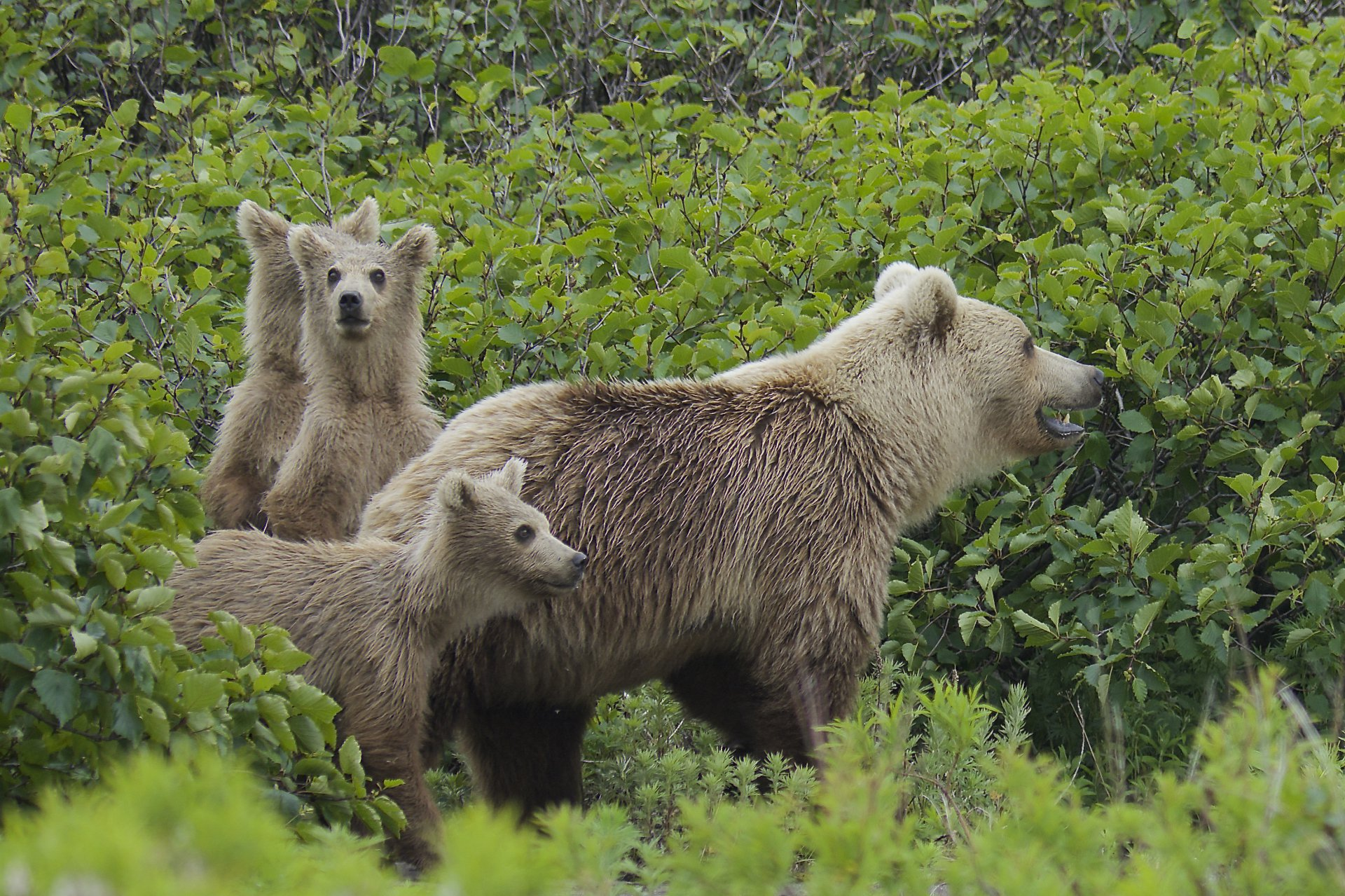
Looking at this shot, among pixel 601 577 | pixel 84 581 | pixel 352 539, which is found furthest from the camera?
pixel 352 539

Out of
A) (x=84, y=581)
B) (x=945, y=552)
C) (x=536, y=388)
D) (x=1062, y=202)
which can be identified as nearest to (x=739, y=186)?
(x=1062, y=202)

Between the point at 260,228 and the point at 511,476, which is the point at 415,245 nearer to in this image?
the point at 260,228

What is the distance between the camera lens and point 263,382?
18.3ft

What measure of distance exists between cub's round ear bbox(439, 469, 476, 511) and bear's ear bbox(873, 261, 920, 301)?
189 centimetres

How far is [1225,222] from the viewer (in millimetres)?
5965

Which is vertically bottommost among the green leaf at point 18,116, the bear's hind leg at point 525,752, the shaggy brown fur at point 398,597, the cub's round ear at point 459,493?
the bear's hind leg at point 525,752

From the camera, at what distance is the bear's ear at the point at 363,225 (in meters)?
5.66

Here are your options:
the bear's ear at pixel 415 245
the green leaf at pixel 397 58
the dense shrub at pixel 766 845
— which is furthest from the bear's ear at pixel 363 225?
the green leaf at pixel 397 58

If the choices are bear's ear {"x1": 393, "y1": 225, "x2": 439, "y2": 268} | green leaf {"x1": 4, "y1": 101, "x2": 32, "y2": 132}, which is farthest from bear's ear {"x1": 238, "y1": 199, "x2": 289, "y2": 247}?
green leaf {"x1": 4, "y1": 101, "x2": 32, "y2": 132}

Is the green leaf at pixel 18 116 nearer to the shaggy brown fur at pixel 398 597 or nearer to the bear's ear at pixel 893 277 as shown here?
the shaggy brown fur at pixel 398 597

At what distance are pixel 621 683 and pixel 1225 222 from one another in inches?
125

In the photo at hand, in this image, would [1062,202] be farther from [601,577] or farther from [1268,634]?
[601,577]

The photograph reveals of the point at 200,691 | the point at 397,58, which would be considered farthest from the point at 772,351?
the point at 397,58

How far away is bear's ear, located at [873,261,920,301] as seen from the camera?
5.48 meters
